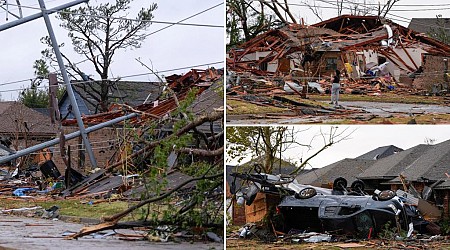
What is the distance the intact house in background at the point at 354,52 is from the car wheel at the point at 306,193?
3.64 meters

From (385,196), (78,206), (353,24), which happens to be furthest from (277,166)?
(353,24)

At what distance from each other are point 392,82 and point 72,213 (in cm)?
1171

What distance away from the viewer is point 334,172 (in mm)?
18422

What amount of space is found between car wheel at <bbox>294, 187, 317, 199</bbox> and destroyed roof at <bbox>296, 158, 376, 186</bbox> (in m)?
0.17

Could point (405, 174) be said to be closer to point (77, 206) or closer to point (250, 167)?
point (77, 206)

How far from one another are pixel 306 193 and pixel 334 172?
4.51 meters

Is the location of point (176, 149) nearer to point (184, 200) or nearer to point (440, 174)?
point (184, 200)

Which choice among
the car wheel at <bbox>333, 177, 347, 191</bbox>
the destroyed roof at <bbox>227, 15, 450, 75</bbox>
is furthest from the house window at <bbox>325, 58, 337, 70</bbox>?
the car wheel at <bbox>333, 177, 347, 191</bbox>

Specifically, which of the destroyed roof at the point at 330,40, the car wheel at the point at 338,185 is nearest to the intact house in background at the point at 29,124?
the destroyed roof at the point at 330,40

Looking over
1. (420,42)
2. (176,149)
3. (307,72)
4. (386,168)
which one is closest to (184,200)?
(176,149)

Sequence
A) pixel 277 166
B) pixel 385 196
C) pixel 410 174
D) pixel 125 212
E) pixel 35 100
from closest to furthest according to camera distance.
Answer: pixel 277 166 → pixel 125 212 → pixel 385 196 → pixel 410 174 → pixel 35 100

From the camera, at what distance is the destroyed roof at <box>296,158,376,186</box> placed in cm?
1441

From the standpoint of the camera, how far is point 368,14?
76.3 feet

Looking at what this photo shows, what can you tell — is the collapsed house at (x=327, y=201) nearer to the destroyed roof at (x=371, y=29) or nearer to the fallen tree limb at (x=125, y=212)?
the fallen tree limb at (x=125, y=212)
